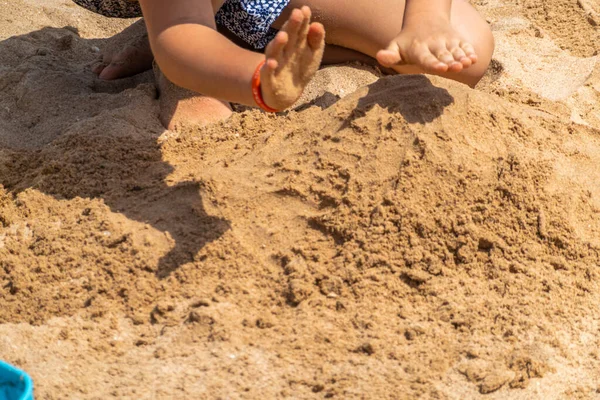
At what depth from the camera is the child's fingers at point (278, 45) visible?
1639 mm

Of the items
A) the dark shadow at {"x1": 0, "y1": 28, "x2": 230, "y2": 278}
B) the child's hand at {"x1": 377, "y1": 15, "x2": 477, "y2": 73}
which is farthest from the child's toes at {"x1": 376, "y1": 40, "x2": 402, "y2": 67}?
the dark shadow at {"x1": 0, "y1": 28, "x2": 230, "y2": 278}

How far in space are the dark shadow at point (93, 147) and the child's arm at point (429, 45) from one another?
0.66 metres

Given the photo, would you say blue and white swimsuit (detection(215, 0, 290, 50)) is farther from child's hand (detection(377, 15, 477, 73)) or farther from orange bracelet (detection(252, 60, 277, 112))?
orange bracelet (detection(252, 60, 277, 112))

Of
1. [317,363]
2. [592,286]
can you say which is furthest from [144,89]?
[592,286]

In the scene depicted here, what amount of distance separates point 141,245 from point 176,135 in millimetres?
Answer: 663

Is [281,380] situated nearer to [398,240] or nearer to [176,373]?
[176,373]

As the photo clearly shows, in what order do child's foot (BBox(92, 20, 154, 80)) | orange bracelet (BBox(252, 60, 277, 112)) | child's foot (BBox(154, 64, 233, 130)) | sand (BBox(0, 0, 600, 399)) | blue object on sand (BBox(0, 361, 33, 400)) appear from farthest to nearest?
child's foot (BBox(92, 20, 154, 80)) < child's foot (BBox(154, 64, 233, 130)) < orange bracelet (BBox(252, 60, 277, 112)) < sand (BBox(0, 0, 600, 399)) < blue object on sand (BBox(0, 361, 33, 400))

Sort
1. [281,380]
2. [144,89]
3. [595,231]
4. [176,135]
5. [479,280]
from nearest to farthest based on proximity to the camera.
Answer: [281,380] → [479,280] → [595,231] → [176,135] → [144,89]

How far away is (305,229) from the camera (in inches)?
75.1

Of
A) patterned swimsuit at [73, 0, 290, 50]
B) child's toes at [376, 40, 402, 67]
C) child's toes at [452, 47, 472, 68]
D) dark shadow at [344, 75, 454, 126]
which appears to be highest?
child's toes at [452, 47, 472, 68]

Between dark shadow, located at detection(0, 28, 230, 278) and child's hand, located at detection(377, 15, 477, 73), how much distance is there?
0.65 m

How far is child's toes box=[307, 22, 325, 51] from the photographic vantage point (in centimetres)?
166

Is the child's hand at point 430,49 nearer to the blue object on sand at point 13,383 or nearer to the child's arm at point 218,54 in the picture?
the child's arm at point 218,54

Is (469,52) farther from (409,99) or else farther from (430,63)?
(409,99)
